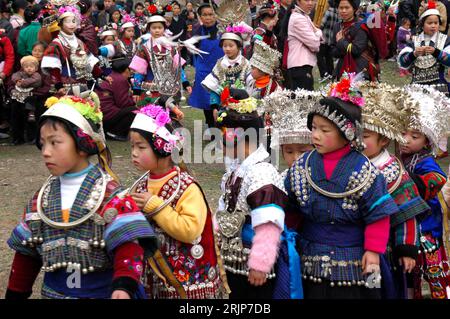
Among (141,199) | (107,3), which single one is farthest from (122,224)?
(107,3)

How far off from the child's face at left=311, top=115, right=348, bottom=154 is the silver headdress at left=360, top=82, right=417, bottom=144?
1.16ft

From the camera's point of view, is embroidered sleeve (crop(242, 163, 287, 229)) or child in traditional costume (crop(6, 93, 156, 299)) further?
embroidered sleeve (crop(242, 163, 287, 229))

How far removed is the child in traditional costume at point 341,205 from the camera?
149 inches

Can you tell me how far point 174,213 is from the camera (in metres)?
3.73

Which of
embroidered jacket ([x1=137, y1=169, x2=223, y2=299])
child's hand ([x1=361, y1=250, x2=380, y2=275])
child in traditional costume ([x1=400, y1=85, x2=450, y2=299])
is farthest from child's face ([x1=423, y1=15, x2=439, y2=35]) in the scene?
embroidered jacket ([x1=137, y1=169, x2=223, y2=299])

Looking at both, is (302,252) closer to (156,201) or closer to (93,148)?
(156,201)

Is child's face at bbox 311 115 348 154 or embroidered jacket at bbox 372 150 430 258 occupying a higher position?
child's face at bbox 311 115 348 154

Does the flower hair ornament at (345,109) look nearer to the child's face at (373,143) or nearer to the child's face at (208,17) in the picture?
the child's face at (373,143)

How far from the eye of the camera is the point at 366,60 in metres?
9.23

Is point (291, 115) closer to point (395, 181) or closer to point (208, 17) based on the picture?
point (395, 181)

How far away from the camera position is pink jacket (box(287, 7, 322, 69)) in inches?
376

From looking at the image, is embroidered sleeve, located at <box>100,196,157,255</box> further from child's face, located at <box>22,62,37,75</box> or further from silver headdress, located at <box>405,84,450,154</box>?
child's face, located at <box>22,62,37,75</box>

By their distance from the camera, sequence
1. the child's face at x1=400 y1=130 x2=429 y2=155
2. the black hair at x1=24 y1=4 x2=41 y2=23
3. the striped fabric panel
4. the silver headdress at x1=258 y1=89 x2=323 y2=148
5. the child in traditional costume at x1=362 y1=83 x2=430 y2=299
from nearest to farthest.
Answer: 1. the striped fabric panel
2. the child in traditional costume at x1=362 y1=83 x2=430 y2=299
3. the silver headdress at x1=258 y1=89 x2=323 y2=148
4. the child's face at x1=400 y1=130 x2=429 y2=155
5. the black hair at x1=24 y1=4 x2=41 y2=23
